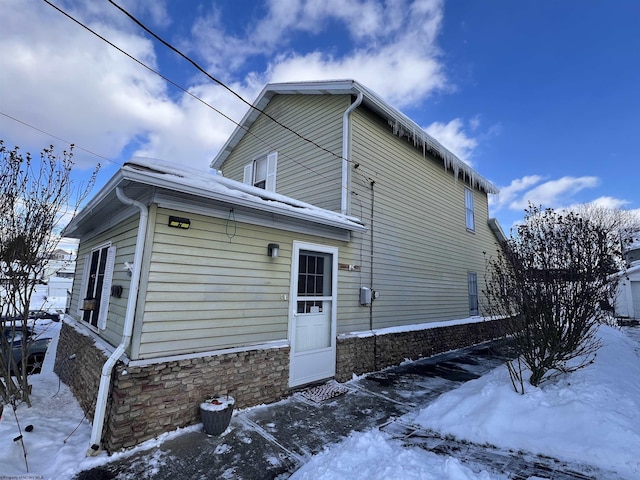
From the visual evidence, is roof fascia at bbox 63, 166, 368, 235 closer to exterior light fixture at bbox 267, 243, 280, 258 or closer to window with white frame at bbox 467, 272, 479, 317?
exterior light fixture at bbox 267, 243, 280, 258

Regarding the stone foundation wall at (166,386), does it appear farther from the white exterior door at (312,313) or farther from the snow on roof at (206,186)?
the snow on roof at (206,186)

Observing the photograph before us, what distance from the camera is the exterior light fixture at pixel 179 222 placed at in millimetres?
3939

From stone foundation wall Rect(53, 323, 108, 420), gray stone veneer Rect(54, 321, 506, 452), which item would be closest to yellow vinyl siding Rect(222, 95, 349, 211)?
gray stone veneer Rect(54, 321, 506, 452)

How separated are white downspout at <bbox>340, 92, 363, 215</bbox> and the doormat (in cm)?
356

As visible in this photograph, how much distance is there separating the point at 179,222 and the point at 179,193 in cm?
39

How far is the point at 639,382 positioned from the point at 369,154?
263 inches

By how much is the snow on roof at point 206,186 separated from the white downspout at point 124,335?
49cm

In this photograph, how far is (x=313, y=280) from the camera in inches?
230

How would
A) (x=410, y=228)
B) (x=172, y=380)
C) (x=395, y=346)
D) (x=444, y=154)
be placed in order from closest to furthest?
(x=172, y=380), (x=395, y=346), (x=410, y=228), (x=444, y=154)

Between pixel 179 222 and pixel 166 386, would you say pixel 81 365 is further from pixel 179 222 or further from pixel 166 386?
pixel 179 222

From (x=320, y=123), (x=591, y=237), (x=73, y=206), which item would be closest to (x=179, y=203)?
(x=73, y=206)

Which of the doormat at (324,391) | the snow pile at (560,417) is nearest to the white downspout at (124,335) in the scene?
the doormat at (324,391)

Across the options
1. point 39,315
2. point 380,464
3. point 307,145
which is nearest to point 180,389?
point 380,464

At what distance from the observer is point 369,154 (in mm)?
7613
